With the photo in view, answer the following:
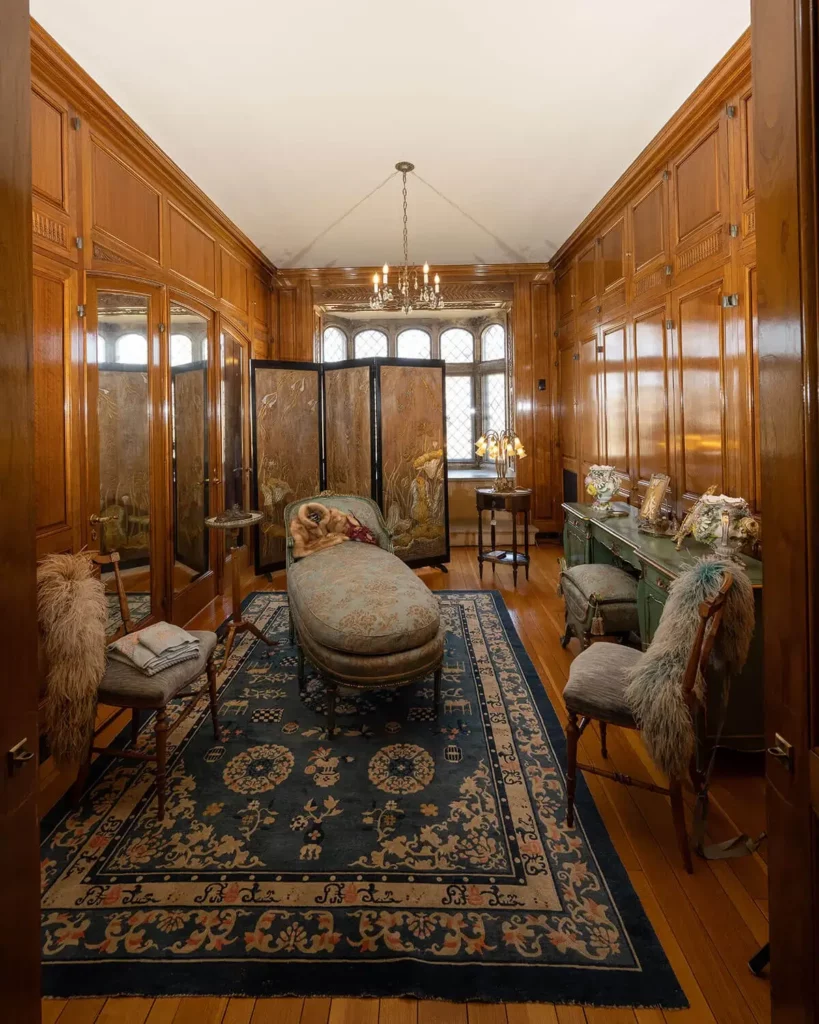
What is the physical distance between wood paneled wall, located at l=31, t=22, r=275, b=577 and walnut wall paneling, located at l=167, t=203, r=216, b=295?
0.17m

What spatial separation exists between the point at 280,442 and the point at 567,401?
331cm

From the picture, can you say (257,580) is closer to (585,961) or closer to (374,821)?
(374,821)

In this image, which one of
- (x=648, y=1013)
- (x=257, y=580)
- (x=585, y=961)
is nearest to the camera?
(x=648, y=1013)

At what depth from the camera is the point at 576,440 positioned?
20.6 ft

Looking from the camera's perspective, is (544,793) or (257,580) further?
(257,580)

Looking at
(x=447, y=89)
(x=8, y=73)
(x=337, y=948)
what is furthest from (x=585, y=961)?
(x=447, y=89)

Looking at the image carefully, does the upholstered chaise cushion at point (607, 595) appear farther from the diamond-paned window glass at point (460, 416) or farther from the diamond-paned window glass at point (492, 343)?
the diamond-paned window glass at point (492, 343)

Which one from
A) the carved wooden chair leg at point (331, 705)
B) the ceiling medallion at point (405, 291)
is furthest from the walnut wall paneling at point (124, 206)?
the carved wooden chair leg at point (331, 705)

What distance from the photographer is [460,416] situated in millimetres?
8547

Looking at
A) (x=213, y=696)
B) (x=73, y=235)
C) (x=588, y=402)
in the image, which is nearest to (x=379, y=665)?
(x=213, y=696)

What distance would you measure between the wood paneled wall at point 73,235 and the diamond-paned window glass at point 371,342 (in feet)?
14.7

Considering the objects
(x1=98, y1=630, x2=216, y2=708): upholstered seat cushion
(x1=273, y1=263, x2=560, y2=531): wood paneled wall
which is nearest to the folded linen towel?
(x1=98, y1=630, x2=216, y2=708): upholstered seat cushion

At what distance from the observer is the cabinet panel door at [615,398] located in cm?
477

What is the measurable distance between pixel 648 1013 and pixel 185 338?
4.67m
